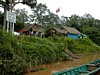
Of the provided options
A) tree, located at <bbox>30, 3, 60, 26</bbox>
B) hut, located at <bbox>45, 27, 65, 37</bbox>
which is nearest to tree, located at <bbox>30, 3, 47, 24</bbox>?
tree, located at <bbox>30, 3, 60, 26</bbox>

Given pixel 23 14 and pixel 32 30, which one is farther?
pixel 23 14

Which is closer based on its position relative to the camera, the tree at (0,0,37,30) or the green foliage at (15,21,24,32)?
the tree at (0,0,37,30)

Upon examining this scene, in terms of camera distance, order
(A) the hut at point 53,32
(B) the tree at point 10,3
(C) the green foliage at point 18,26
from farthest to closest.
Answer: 1. (A) the hut at point 53,32
2. (C) the green foliage at point 18,26
3. (B) the tree at point 10,3

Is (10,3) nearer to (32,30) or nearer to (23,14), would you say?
(32,30)

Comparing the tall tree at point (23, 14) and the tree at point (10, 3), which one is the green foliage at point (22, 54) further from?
the tall tree at point (23, 14)

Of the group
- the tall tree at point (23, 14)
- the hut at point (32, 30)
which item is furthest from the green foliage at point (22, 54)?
the tall tree at point (23, 14)

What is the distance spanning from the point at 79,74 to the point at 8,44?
5.52 meters

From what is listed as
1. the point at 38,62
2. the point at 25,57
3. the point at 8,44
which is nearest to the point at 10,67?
the point at 8,44

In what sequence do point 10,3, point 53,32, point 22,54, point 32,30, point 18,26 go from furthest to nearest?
point 53,32 → point 32,30 → point 18,26 → point 10,3 → point 22,54

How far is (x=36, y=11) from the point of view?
61.9m

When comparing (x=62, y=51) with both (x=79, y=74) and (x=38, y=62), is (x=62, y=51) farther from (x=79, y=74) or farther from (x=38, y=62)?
(x=79, y=74)

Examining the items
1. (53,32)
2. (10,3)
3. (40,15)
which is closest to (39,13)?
(40,15)

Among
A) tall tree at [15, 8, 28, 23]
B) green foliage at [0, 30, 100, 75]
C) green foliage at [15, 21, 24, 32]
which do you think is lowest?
green foliage at [0, 30, 100, 75]

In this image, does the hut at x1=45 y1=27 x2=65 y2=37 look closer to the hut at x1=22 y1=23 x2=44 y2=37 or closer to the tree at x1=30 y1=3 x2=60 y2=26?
the hut at x1=22 y1=23 x2=44 y2=37
